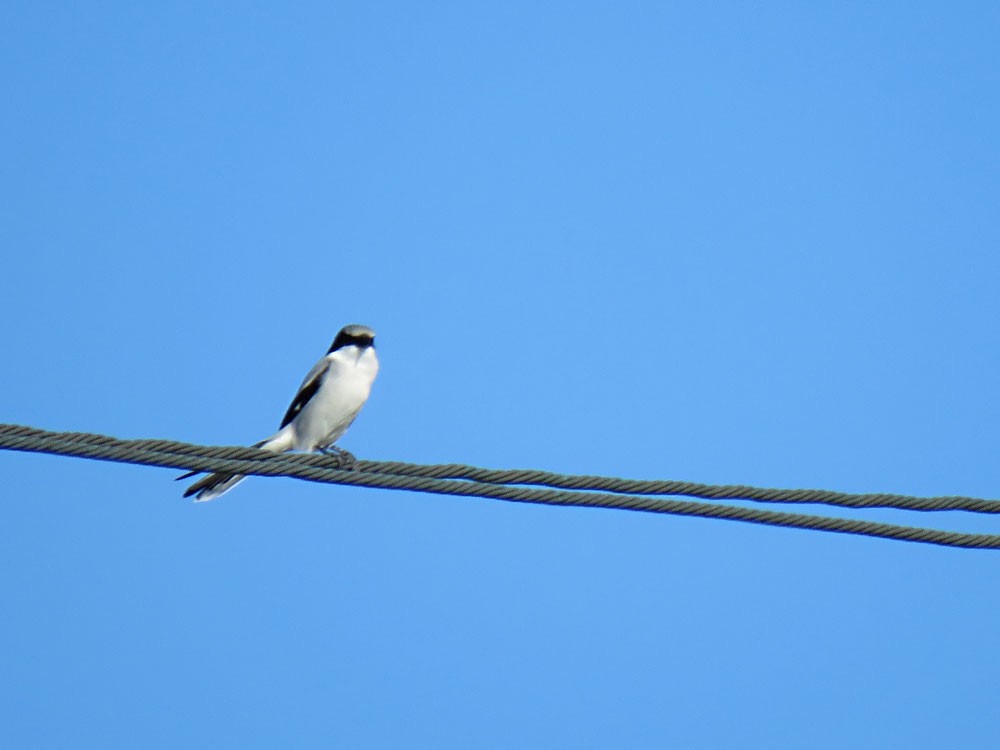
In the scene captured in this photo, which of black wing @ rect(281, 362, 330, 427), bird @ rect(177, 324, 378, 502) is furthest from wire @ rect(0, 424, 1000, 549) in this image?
black wing @ rect(281, 362, 330, 427)

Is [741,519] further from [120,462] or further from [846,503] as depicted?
[120,462]

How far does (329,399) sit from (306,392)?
29 centimetres

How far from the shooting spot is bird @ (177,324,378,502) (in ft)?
29.9

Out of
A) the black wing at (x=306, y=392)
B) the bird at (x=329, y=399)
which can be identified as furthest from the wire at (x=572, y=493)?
the black wing at (x=306, y=392)

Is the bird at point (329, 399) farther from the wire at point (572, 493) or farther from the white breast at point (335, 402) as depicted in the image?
the wire at point (572, 493)

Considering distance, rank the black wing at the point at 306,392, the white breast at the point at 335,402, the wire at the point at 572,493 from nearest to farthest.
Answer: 1. the wire at the point at 572,493
2. the white breast at the point at 335,402
3. the black wing at the point at 306,392

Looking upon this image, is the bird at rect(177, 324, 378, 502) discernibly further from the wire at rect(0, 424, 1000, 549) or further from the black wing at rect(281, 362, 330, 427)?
the wire at rect(0, 424, 1000, 549)

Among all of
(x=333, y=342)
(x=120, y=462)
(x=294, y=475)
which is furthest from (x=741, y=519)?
(x=333, y=342)

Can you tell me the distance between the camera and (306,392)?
932 cm

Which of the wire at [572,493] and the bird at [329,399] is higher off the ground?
the bird at [329,399]

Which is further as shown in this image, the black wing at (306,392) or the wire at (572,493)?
the black wing at (306,392)

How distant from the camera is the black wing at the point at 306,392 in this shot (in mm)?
9297

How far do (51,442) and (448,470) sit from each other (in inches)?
58.8

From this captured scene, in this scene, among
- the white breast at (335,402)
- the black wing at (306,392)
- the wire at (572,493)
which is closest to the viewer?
the wire at (572,493)
